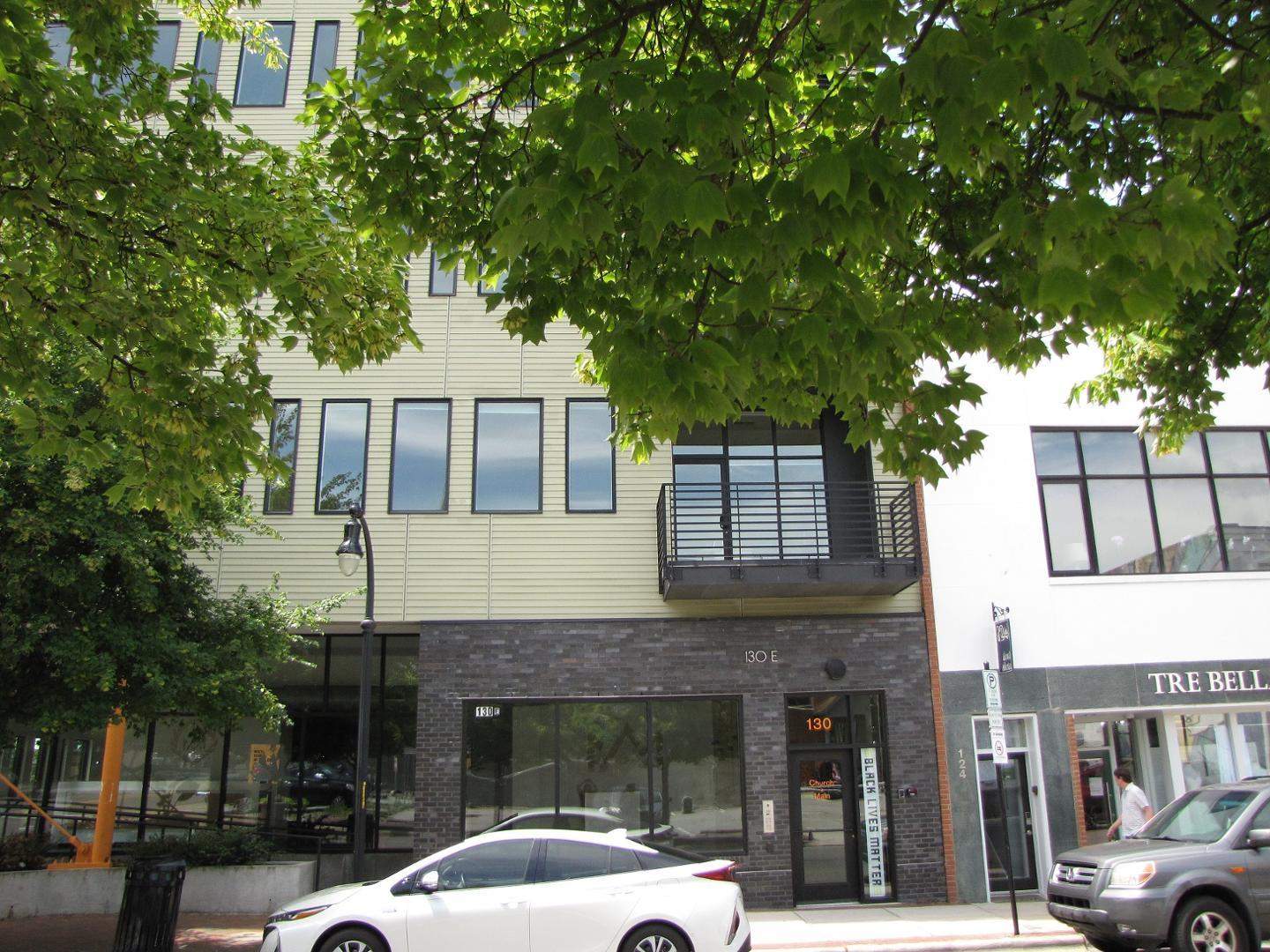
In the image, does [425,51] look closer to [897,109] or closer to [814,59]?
[814,59]

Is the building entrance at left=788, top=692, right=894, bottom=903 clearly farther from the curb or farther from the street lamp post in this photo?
the street lamp post

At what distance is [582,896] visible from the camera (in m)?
9.65

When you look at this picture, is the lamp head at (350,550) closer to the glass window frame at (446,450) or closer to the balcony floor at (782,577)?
the glass window frame at (446,450)

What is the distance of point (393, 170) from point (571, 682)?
9.49 meters

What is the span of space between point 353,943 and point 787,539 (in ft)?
27.9

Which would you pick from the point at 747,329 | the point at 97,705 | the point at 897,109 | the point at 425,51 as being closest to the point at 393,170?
the point at 425,51

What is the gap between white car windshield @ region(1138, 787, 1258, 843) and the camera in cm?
1034

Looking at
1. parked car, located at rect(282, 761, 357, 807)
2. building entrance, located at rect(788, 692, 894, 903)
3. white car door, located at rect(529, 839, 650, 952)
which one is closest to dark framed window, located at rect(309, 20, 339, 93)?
parked car, located at rect(282, 761, 357, 807)

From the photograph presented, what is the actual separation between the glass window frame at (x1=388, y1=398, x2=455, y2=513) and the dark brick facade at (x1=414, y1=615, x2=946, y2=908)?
1.87 m

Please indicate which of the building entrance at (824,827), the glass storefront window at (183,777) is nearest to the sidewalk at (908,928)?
the building entrance at (824,827)

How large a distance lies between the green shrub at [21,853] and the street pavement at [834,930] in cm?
105

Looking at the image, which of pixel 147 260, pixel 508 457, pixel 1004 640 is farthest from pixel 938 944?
pixel 147 260

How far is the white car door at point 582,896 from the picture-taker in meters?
9.48

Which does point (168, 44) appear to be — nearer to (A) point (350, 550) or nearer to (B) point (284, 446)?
(B) point (284, 446)
